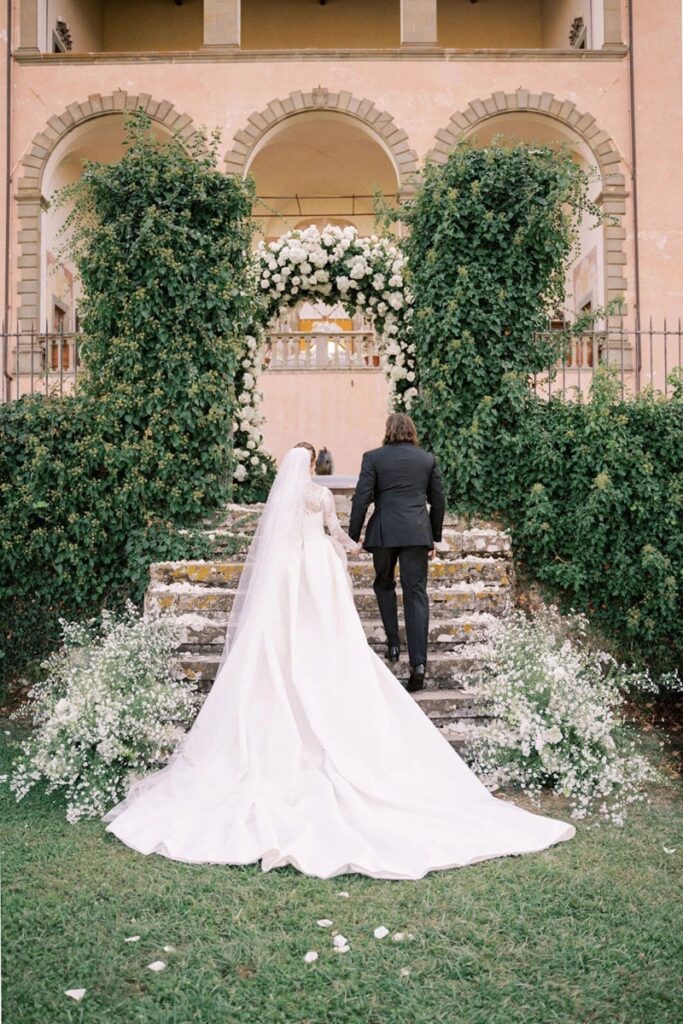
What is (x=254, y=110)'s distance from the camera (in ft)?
47.0

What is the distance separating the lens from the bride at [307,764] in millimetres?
3773

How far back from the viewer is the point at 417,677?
5547 millimetres

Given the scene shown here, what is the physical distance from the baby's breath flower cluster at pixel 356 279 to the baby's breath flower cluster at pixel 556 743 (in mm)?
4024

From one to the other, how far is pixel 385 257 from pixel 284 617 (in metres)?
4.82

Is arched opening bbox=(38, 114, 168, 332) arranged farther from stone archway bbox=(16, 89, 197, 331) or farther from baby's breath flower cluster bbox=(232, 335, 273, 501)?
baby's breath flower cluster bbox=(232, 335, 273, 501)

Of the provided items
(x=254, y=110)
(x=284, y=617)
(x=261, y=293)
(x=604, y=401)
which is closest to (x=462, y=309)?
(x=604, y=401)

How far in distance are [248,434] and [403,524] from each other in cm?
330

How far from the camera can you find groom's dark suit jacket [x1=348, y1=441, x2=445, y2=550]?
18.7ft

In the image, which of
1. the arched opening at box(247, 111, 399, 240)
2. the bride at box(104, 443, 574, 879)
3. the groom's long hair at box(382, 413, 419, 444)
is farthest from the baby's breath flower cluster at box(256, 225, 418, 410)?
the arched opening at box(247, 111, 399, 240)

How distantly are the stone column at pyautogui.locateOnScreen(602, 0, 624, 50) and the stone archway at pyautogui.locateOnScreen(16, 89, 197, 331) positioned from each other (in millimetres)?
7146

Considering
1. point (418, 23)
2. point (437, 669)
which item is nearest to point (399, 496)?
point (437, 669)

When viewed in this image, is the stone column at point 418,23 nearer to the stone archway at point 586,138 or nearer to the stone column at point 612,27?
the stone archway at point 586,138

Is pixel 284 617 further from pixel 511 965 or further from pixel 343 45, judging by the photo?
pixel 343 45

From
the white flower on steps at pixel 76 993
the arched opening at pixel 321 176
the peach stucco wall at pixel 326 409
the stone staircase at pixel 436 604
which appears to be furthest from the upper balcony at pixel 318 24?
the white flower on steps at pixel 76 993
